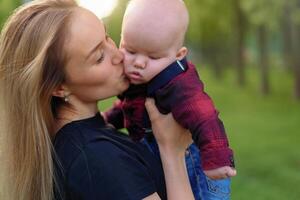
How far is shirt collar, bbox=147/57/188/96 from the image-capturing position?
95.7 inches

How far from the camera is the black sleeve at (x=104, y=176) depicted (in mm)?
2129

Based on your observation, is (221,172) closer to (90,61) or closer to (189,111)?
(189,111)

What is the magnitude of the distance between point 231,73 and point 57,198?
28.9 m

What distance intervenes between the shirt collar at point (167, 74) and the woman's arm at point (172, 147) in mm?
71

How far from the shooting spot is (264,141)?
35.3 ft

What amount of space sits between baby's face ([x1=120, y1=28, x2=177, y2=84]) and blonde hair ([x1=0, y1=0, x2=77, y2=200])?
30cm

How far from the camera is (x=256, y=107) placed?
1623cm

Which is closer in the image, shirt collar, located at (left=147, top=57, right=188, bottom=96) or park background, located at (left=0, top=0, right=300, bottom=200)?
shirt collar, located at (left=147, top=57, right=188, bottom=96)

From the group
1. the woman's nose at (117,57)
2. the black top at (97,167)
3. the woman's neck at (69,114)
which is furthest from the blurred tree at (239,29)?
the black top at (97,167)

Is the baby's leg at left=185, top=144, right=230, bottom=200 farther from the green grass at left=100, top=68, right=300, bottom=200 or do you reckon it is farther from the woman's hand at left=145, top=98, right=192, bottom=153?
the green grass at left=100, top=68, right=300, bottom=200

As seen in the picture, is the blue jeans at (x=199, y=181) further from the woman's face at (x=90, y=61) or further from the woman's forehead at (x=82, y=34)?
the woman's forehead at (x=82, y=34)

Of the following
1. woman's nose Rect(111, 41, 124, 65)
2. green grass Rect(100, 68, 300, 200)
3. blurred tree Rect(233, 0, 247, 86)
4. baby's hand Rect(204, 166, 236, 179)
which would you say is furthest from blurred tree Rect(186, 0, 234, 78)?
baby's hand Rect(204, 166, 236, 179)

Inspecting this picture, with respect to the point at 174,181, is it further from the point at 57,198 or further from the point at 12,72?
the point at 12,72

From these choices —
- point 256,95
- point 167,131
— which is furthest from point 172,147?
point 256,95
